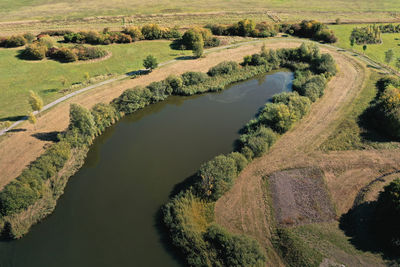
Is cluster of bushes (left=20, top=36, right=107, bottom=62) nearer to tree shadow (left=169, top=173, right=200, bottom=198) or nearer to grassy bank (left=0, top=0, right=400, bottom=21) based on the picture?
grassy bank (left=0, top=0, right=400, bottom=21)

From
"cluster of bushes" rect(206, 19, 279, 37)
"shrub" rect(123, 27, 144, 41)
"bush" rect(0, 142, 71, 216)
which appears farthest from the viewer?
"cluster of bushes" rect(206, 19, 279, 37)

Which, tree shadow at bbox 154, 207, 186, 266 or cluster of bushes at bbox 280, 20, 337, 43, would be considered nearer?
tree shadow at bbox 154, 207, 186, 266

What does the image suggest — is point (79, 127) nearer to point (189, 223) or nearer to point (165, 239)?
point (165, 239)

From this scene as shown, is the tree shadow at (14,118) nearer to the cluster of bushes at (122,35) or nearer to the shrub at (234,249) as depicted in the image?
the cluster of bushes at (122,35)

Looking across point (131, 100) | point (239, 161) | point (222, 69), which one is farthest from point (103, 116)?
point (222, 69)

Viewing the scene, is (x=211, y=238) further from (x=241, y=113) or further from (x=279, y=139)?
(x=241, y=113)

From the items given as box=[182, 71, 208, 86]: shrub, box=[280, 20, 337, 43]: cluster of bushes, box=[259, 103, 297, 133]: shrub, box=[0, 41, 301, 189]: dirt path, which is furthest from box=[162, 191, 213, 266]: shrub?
box=[280, 20, 337, 43]: cluster of bushes
